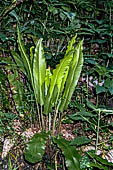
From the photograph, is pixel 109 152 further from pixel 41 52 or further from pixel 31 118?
pixel 41 52

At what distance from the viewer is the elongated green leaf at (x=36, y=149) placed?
1.17 meters

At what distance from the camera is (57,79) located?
52.1 inches

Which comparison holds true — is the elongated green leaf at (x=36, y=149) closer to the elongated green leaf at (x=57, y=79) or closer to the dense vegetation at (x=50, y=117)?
the dense vegetation at (x=50, y=117)

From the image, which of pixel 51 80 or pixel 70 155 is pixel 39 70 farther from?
pixel 70 155

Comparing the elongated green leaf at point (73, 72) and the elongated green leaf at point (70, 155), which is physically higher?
the elongated green leaf at point (73, 72)

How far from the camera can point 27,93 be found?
164 cm

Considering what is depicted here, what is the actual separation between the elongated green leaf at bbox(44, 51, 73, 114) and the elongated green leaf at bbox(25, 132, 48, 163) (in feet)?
0.68

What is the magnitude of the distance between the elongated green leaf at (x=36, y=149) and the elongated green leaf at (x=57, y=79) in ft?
0.68

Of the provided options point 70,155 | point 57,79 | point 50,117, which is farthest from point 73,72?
point 70,155

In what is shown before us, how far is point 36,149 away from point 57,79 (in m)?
0.42

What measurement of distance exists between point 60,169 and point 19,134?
386 millimetres

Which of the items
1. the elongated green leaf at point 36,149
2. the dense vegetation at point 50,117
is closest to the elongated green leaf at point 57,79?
the dense vegetation at point 50,117

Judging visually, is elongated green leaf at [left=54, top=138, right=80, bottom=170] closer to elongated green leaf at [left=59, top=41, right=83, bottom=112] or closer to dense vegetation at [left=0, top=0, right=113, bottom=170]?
dense vegetation at [left=0, top=0, right=113, bottom=170]

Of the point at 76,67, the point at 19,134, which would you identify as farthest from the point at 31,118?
the point at 76,67
